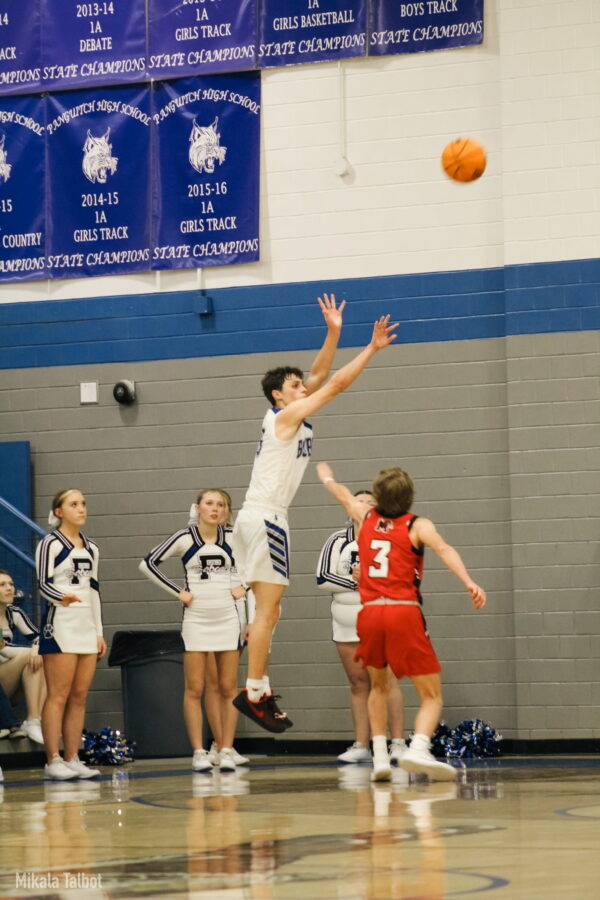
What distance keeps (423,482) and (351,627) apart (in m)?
1.60

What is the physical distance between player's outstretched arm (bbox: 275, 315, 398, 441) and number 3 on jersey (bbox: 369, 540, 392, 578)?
2.78 feet

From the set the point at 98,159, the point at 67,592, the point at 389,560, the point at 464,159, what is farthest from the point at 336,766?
the point at 98,159

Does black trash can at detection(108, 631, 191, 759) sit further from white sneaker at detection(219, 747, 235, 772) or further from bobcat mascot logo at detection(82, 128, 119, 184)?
bobcat mascot logo at detection(82, 128, 119, 184)

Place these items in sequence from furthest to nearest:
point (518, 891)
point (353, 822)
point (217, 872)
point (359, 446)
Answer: point (359, 446)
point (353, 822)
point (217, 872)
point (518, 891)

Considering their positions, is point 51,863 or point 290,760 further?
point 290,760

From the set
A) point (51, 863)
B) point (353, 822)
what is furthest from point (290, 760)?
point (51, 863)

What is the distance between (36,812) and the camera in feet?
23.3

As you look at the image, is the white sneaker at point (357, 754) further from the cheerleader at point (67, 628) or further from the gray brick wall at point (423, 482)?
the cheerleader at point (67, 628)

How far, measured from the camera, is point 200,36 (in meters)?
12.4

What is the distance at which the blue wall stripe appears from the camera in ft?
37.3

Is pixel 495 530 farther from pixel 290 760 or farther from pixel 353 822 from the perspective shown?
pixel 353 822

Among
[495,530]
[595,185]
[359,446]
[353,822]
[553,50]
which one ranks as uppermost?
[553,50]

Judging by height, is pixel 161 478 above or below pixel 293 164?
below

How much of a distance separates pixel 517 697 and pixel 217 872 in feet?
22.2
